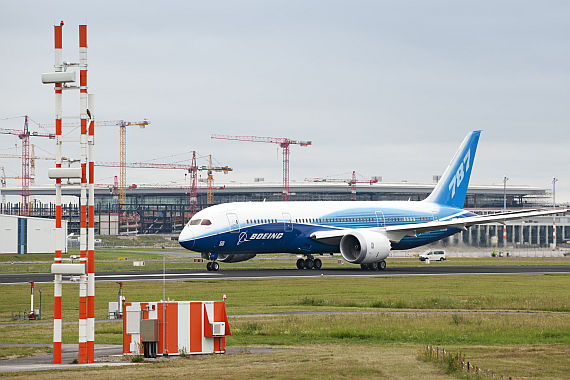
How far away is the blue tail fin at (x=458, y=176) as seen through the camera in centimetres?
7700

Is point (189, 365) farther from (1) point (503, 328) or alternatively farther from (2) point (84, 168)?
(1) point (503, 328)

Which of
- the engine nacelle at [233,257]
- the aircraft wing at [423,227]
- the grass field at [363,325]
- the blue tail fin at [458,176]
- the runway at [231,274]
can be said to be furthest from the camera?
the blue tail fin at [458,176]

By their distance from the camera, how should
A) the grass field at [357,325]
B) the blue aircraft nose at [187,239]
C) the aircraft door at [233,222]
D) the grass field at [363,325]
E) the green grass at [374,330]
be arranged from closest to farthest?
the grass field at [357,325] < the grass field at [363,325] < the green grass at [374,330] < the blue aircraft nose at [187,239] < the aircraft door at [233,222]

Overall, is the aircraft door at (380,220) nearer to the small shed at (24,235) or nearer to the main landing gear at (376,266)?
the main landing gear at (376,266)

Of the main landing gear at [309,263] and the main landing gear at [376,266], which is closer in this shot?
the main landing gear at [376,266]

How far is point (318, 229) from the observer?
→ 67438 millimetres

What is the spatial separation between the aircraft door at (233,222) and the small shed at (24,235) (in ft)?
160

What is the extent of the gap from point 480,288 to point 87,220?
3303cm

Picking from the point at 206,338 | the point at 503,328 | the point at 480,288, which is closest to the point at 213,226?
the point at 480,288

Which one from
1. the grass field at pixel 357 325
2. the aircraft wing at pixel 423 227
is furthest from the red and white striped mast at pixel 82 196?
the aircraft wing at pixel 423 227

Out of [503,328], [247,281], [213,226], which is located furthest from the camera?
[213,226]

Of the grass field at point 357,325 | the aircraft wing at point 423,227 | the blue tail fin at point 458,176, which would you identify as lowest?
the grass field at point 357,325

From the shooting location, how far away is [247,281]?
180ft

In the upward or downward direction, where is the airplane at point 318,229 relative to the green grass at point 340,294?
upward
